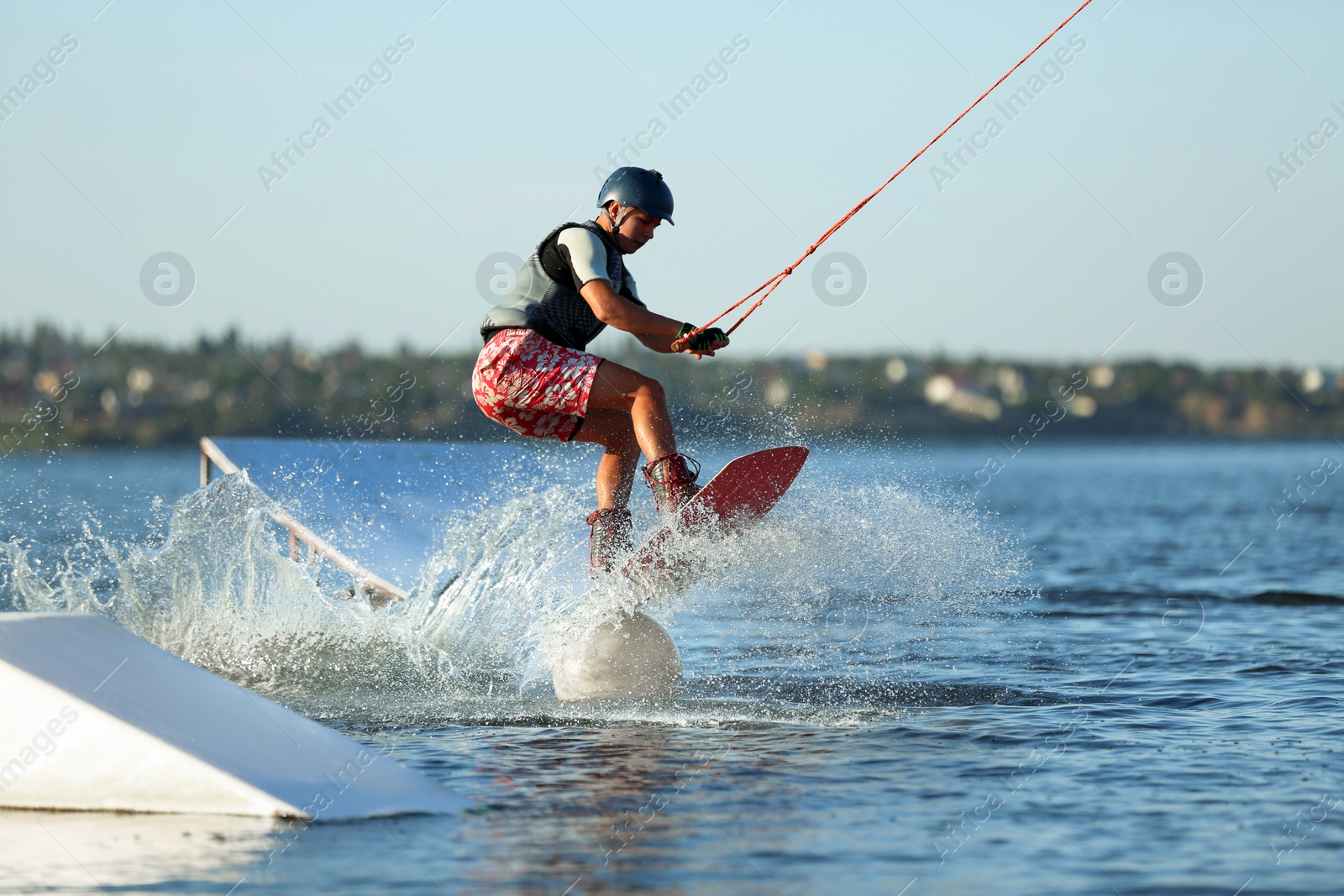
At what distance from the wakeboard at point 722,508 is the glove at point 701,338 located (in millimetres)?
565

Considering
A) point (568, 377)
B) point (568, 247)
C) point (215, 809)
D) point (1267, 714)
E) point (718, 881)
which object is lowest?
point (1267, 714)

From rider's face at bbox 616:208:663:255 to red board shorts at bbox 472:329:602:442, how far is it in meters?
0.61

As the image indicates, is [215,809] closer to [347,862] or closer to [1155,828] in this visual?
[347,862]

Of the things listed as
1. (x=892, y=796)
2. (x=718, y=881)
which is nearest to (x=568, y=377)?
(x=892, y=796)

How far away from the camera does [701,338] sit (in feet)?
23.7

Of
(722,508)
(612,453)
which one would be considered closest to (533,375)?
(612,453)

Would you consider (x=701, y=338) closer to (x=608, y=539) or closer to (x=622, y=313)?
(x=622, y=313)

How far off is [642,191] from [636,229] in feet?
0.65

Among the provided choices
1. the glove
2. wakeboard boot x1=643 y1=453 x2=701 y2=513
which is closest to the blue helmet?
the glove

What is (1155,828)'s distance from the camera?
5.17 metres

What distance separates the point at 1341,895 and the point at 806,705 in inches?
137

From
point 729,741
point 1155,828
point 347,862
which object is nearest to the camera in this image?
point 347,862

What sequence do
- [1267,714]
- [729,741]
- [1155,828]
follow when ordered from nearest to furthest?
1. [1155,828]
2. [729,741]
3. [1267,714]

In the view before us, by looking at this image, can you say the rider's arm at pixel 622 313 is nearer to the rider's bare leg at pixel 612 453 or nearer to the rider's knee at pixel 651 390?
the rider's knee at pixel 651 390
